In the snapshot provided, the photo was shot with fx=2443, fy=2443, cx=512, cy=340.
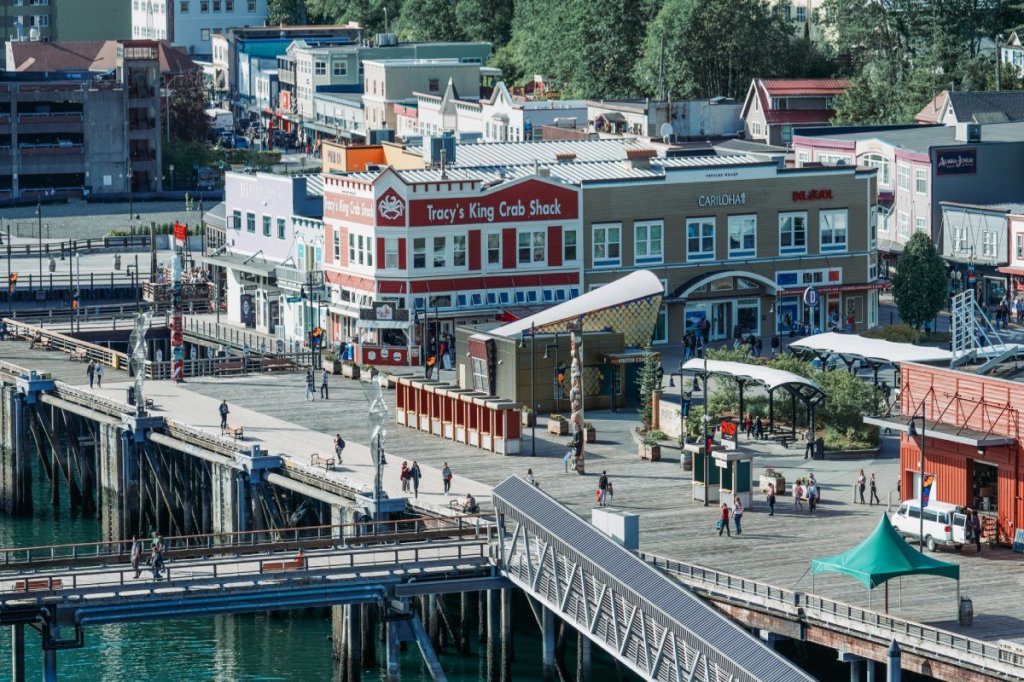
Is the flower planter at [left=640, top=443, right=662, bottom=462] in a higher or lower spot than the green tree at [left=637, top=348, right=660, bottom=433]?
lower

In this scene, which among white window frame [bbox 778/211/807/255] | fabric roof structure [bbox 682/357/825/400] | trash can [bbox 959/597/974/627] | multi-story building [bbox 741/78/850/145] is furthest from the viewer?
multi-story building [bbox 741/78/850/145]

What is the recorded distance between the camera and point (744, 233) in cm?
11800

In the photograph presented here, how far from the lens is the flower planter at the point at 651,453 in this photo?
8969 cm

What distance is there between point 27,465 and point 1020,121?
77.3 m

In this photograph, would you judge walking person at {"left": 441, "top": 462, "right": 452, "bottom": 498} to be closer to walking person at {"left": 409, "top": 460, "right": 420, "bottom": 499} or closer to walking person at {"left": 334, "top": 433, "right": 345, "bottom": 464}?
walking person at {"left": 409, "top": 460, "right": 420, "bottom": 499}

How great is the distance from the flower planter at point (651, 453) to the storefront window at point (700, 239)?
93.2 feet

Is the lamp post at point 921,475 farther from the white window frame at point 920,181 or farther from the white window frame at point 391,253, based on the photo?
the white window frame at point 920,181

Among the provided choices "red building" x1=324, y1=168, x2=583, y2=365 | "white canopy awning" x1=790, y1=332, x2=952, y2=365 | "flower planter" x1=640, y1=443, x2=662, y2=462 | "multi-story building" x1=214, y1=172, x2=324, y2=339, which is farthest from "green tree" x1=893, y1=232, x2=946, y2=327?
"flower planter" x1=640, y1=443, x2=662, y2=462

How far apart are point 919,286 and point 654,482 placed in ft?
119

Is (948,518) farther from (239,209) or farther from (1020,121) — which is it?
(1020,121)

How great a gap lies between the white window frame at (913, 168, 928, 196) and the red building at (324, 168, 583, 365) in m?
32.2

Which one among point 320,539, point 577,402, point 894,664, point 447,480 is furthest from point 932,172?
point 894,664

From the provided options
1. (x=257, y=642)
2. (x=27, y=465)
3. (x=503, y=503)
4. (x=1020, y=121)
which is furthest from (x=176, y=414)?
(x=1020, y=121)

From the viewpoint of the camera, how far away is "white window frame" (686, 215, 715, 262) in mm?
117062
